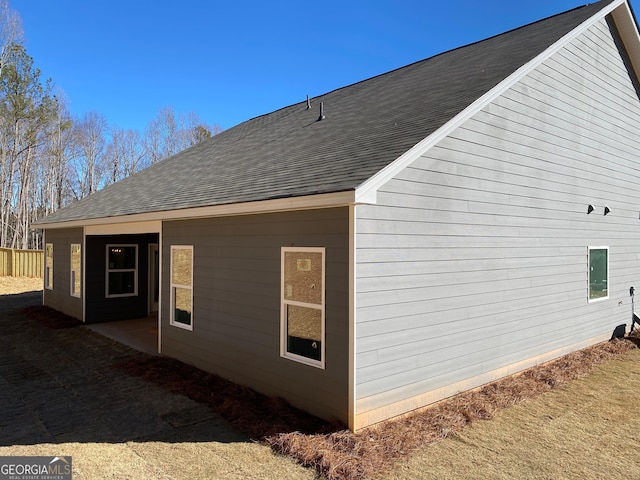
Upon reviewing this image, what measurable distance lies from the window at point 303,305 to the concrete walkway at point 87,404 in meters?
1.17

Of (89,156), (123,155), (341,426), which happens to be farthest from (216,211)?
(123,155)

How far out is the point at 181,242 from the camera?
7.68 metres

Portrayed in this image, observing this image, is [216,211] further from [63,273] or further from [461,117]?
[63,273]

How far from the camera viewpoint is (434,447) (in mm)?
4461

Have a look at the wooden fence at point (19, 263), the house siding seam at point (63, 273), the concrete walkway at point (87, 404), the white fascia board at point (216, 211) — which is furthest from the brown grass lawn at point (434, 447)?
the wooden fence at point (19, 263)

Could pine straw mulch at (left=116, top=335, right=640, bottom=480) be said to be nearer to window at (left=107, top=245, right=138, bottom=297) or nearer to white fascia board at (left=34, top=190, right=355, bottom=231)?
white fascia board at (left=34, top=190, right=355, bottom=231)

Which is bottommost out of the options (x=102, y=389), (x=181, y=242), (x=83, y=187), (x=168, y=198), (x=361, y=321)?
(x=102, y=389)

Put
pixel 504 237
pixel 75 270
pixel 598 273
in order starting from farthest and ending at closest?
pixel 75 270, pixel 598 273, pixel 504 237

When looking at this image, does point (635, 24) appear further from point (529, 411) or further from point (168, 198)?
point (168, 198)

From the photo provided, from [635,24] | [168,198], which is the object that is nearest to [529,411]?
[168,198]

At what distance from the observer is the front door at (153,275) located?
40.2 feet

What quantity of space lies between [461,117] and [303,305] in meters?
3.19

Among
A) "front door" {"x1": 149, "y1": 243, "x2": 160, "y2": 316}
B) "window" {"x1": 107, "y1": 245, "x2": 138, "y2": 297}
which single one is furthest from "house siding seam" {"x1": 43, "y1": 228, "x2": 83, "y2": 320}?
"front door" {"x1": 149, "y1": 243, "x2": 160, "y2": 316}

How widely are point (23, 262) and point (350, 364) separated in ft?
83.5
